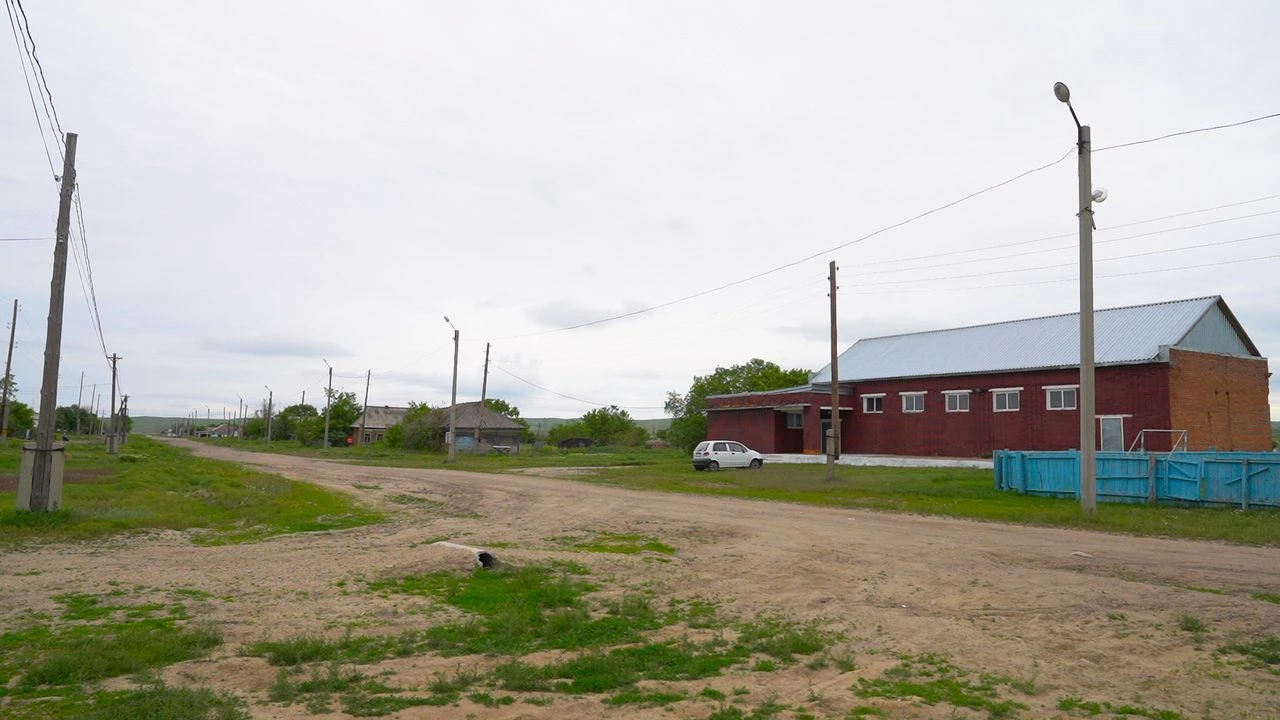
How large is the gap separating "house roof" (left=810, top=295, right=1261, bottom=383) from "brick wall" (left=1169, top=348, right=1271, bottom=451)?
729 millimetres

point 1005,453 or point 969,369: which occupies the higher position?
point 969,369

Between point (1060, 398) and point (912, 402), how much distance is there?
28.3ft

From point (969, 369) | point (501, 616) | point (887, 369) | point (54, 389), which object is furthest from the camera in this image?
point (887, 369)

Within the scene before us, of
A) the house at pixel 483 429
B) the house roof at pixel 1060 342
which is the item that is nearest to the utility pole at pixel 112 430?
the house at pixel 483 429

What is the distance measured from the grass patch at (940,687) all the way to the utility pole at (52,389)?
16.5 meters

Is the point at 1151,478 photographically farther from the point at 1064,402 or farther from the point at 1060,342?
the point at 1060,342

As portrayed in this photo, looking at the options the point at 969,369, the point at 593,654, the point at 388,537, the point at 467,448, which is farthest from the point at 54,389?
the point at 467,448

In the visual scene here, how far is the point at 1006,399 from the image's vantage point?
148 feet

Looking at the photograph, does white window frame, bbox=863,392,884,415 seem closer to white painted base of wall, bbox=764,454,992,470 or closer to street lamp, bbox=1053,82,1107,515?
white painted base of wall, bbox=764,454,992,470

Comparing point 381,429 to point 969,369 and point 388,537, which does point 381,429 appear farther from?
point 388,537

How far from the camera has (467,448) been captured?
81812 millimetres

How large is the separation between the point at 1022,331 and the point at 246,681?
47921mm

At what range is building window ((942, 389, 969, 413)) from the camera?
46.9 meters

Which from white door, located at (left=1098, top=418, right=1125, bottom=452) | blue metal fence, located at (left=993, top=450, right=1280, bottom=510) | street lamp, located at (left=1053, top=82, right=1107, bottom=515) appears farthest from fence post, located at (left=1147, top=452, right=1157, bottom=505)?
white door, located at (left=1098, top=418, right=1125, bottom=452)
